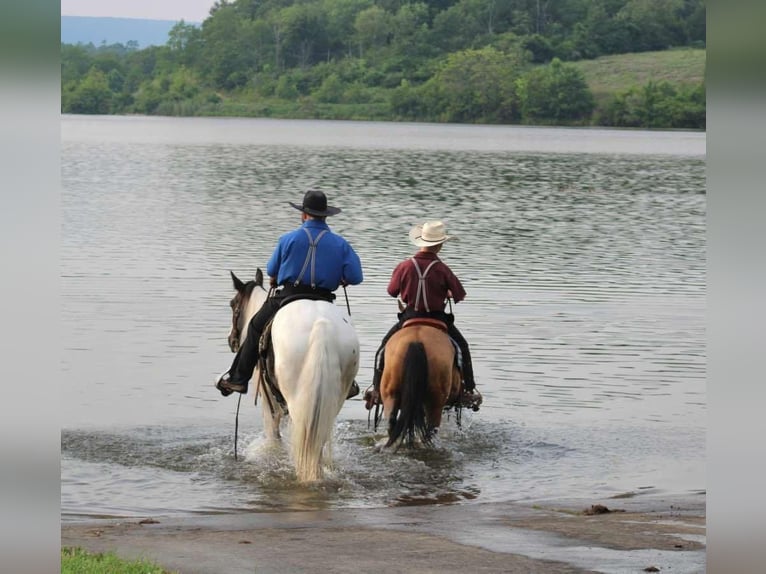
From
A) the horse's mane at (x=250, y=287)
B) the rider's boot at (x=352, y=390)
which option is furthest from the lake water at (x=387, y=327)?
the horse's mane at (x=250, y=287)

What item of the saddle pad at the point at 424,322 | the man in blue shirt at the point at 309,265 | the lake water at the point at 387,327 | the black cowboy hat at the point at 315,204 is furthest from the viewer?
the saddle pad at the point at 424,322

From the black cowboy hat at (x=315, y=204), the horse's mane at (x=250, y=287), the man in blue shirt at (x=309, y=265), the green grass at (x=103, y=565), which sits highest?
the black cowboy hat at (x=315, y=204)

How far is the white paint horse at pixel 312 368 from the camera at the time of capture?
9445mm

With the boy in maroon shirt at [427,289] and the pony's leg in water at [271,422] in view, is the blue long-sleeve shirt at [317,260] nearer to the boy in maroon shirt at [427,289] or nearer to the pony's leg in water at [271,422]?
the boy in maroon shirt at [427,289]

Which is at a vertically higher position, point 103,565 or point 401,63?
point 401,63

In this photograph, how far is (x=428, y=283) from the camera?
1102cm

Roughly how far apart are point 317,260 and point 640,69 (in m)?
137

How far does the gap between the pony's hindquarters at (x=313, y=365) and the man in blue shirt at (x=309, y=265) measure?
31cm

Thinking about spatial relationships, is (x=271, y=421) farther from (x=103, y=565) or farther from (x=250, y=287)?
(x=103, y=565)

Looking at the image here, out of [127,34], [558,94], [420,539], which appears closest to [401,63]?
[558,94]

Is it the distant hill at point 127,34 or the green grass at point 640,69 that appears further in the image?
the distant hill at point 127,34
